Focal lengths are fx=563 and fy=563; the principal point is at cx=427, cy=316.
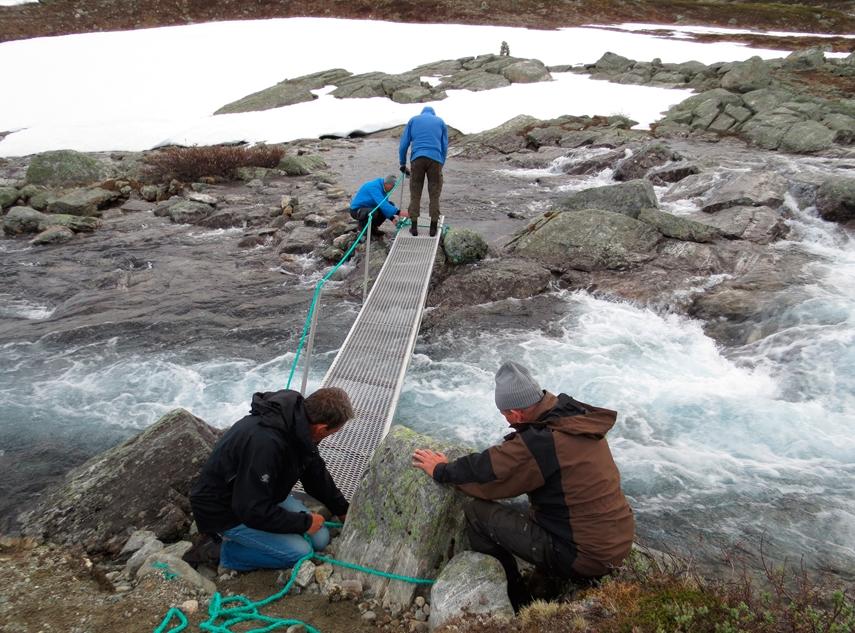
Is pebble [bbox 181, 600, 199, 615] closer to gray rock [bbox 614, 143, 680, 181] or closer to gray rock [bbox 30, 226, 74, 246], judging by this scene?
gray rock [bbox 30, 226, 74, 246]

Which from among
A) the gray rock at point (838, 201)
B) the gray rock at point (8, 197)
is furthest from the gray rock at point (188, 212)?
the gray rock at point (838, 201)

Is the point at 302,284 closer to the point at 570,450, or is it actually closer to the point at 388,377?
the point at 388,377

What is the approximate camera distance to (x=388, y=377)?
7402 mm

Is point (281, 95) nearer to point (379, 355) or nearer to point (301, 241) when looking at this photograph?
point (301, 241)

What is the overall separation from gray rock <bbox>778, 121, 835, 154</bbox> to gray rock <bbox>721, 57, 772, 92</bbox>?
7.34 metres

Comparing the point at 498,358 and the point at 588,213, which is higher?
the point at 588,213

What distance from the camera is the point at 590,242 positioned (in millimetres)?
11484

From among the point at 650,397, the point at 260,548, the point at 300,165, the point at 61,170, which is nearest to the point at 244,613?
the point at 260,548

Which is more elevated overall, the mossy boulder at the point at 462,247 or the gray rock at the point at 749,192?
the gray rock at the point at 749,192

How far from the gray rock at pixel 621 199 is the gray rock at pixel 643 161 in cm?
547

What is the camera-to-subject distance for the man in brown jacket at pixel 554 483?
12.0ft

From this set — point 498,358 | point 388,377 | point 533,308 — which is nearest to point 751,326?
point 533,308

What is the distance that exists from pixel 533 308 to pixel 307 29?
140 feet

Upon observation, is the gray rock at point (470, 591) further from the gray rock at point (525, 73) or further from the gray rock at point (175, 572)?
the gray rock at point (525, 73)
